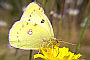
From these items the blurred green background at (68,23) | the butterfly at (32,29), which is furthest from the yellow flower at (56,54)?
the blurred green background at (68,23)

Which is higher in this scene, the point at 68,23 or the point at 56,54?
the point at 68,23

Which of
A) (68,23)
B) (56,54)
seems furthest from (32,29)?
(68,23)

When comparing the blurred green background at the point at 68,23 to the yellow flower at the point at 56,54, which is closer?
the yellow flower at the point at 56,54

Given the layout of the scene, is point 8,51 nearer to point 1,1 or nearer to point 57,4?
point 1,1

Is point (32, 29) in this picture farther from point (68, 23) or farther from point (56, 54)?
point (68, 23)

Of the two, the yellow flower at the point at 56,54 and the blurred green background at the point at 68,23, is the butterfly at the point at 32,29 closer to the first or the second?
the yellow flower at the point at 56,54

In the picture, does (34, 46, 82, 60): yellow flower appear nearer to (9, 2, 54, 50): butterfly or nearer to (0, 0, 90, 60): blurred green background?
(9, 2, 54, 50): butterfly

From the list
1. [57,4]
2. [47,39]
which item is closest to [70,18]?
[57,4]

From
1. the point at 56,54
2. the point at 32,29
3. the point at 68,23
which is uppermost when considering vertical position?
the point at 68,23
